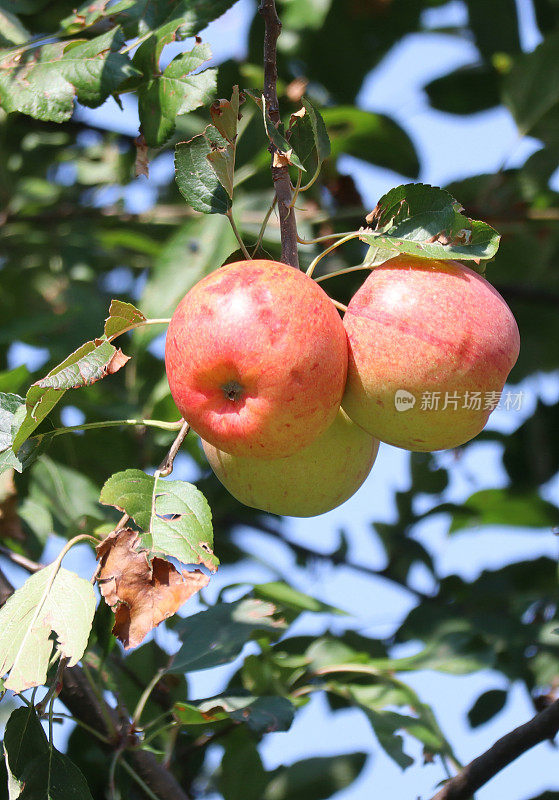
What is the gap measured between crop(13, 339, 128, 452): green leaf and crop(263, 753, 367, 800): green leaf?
3.40 feet

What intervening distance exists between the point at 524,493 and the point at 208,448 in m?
1.32

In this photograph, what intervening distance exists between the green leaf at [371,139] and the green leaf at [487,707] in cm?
135

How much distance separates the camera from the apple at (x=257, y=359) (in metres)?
0.99

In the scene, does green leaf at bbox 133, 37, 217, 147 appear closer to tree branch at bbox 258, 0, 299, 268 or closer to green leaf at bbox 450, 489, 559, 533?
tree branch at bbox 258, 0, 299, 268

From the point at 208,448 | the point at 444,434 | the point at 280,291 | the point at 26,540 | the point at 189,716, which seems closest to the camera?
Answer: the point at 280,291

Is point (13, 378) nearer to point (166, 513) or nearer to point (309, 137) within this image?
point (166, 513)

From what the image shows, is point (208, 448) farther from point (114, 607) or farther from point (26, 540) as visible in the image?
point (26, 540)

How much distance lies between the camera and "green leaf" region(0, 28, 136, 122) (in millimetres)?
1219

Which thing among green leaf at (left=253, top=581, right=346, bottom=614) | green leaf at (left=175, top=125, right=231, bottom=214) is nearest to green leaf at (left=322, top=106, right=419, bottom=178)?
green leaf at (left=175, top=125, right=231, bottom=214)

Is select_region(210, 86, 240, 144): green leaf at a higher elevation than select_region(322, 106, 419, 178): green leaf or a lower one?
higher

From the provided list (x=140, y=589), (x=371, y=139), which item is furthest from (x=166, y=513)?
(x=371, y=139)

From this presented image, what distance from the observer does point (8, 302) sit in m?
2.43

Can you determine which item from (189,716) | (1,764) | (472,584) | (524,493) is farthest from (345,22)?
(1,764)

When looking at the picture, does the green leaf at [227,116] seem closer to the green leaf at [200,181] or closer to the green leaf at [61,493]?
the green leaf at [200,181]
